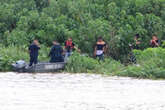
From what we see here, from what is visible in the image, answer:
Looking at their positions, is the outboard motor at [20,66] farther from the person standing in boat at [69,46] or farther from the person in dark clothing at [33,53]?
the person standing in boat at [69,46]

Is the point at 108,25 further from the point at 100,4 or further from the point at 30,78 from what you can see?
the point at 30,78

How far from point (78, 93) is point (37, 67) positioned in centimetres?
660

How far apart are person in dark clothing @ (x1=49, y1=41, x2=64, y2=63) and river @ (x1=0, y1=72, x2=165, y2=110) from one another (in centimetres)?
194

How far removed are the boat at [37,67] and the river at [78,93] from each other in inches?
31.2

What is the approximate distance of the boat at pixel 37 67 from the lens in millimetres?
21622

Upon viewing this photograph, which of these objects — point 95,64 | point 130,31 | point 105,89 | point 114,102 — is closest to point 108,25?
point 130,31

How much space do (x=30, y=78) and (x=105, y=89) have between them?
4278 mm

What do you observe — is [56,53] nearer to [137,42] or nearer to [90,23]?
[90,23]

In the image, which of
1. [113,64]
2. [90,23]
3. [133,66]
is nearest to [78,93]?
[133,66]

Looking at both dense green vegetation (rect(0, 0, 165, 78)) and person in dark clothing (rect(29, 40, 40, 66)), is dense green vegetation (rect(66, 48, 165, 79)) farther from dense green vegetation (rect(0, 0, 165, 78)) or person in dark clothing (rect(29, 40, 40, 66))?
dense green vegetation (rect(0, 0, 165, 78))

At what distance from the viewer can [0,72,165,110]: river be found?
12883mm

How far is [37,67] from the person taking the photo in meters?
21.7

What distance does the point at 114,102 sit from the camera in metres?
13.6

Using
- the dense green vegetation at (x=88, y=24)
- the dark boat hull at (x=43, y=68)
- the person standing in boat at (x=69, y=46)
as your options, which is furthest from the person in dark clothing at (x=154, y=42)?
the dark boat hull at (x=43, y=68)
